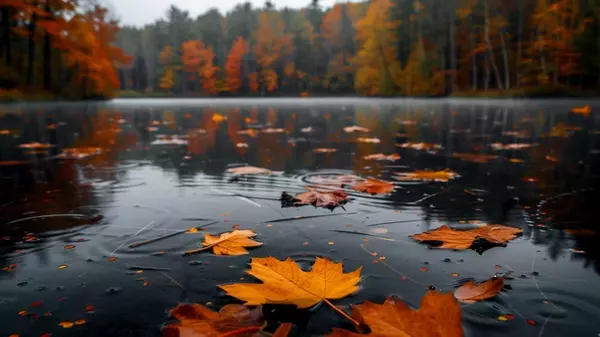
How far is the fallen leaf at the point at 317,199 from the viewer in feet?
9.16

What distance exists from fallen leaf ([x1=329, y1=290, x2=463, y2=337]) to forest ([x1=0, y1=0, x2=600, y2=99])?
76.7 feet

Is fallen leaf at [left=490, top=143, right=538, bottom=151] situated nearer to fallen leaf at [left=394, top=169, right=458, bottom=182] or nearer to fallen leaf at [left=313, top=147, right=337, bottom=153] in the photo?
fallen leaf at [left=313, top=147, right=337, bottom=153]

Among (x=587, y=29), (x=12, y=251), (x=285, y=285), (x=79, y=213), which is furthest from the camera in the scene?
(x=587, y=29)

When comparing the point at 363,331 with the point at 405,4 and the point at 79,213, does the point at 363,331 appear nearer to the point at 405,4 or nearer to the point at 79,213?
the point at 79,213

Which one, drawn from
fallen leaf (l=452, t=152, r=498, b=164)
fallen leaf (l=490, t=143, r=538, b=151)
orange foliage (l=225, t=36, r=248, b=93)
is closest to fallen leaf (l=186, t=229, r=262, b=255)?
fallen leaf (l=452, t=152, r=498, b=164)

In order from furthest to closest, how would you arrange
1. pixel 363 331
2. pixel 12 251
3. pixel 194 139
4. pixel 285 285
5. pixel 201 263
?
pixel 194 139, pixel 12 251, pixel 201 263, pixel 285 285, pixel 363 331

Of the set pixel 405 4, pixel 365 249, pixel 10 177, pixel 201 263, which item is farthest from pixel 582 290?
pixel 405 4

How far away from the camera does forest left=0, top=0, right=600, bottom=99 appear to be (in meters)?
24.2

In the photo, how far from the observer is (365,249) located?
6.43ft

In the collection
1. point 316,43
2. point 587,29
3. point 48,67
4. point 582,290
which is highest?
point 316,43

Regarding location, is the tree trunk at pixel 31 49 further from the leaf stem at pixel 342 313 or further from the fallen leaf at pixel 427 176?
the leaf stem at pixel 342 313

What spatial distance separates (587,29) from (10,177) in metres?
38.0

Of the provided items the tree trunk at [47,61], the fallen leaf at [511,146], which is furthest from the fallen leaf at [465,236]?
the tree trunk at [47,61]

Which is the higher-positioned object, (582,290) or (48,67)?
(48,67)
